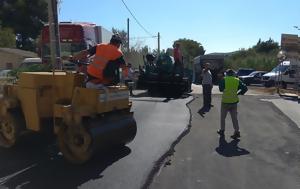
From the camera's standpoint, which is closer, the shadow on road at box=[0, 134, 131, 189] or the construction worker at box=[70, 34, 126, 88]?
the shadow on road at box=[0, 134, 131, 189]

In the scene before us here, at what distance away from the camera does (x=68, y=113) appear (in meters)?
8.27

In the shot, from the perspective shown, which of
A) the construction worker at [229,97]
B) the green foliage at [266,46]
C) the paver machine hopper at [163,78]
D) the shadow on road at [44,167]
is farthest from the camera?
the green foliage at [266,46]

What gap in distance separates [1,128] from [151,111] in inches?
280

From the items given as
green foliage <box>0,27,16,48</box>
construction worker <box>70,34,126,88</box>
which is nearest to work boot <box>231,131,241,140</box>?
construction worker <box>70,34,126,88</box>

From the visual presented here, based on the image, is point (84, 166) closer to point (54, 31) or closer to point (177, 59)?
point (54, 31)

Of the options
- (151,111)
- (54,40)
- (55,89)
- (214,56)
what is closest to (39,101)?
(55,89)

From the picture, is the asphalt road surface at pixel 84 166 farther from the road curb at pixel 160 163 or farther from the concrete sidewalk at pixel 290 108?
the concrete sidewalk at pixel 290 108

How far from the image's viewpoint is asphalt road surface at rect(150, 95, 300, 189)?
7.80 metres

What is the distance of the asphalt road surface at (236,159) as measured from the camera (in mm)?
7797

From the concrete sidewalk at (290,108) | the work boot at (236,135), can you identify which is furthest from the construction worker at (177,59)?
the work boot at (236,135)

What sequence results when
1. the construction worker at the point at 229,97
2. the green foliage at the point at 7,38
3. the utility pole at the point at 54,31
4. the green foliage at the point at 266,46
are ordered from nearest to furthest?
the construction worker at the point at 229,97, the utility pole at the point at 54,31, the green foliage at the point at 7,38, the green foliage at the point at 266,46

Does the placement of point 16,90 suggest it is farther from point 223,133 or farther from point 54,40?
point 54,40

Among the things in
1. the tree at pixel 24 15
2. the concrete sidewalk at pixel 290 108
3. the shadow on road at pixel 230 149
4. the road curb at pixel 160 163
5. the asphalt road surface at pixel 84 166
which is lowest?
the concrete sidewalk at pixel 290 108

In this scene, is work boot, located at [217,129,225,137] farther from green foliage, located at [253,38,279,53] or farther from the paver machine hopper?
green foliage, located at [253,38,279,53]
